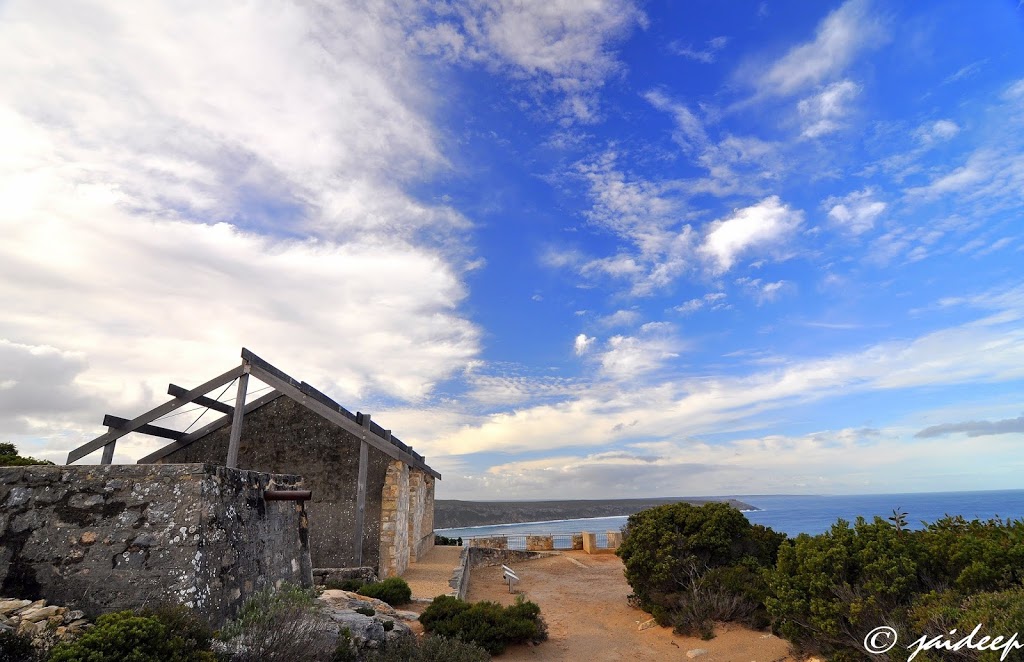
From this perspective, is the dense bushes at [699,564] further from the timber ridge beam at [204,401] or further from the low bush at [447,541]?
the low bush at [447,541]

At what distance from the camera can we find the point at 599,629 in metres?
11.5

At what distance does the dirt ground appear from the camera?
30.8 feet

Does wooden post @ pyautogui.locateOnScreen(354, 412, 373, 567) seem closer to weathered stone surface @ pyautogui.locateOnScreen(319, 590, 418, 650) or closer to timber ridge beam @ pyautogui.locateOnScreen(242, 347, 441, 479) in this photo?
timber ridge beam @ pyautogui.locateOnScreen(242, 347, 441, 479)

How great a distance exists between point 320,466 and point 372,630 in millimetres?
8404

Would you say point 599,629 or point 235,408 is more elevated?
point 235,408

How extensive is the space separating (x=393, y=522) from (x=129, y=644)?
1071 centimetres

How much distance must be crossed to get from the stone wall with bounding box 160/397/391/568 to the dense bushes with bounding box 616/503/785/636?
692 cm

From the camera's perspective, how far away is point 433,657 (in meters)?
7.01

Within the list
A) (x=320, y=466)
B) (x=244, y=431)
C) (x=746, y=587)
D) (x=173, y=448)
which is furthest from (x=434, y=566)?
(x=746, y=587)

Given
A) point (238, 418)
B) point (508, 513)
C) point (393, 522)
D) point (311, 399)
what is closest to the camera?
point (238, 418)

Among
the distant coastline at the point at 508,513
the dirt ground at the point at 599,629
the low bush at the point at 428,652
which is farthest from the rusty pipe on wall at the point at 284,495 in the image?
the distant coastline at the point at 508,513

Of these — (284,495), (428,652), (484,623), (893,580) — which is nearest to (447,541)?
(484,623)

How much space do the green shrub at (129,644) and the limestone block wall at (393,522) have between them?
1020 centimetres

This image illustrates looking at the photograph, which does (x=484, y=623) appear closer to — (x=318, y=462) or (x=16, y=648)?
(x=16, y=648)
